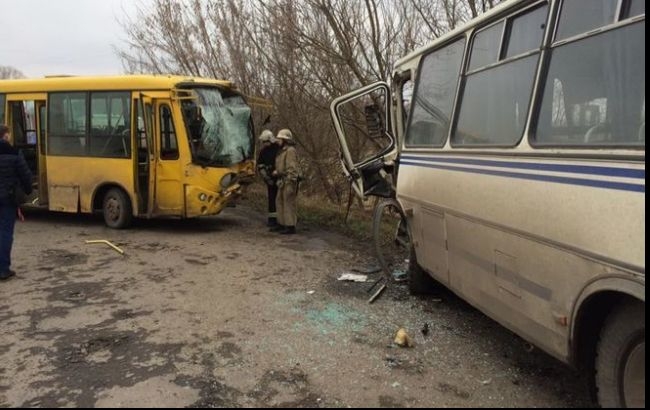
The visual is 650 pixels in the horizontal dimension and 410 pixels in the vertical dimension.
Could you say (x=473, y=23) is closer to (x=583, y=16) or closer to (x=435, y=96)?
(x=435, y=96)

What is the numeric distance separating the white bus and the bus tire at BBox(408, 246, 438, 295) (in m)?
0.76

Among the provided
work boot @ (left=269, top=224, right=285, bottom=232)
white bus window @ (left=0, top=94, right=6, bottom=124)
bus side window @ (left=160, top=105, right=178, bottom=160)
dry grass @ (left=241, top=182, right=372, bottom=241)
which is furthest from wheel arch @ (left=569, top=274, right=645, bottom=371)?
white bus window @ (left=0, top=94, right=6, bottom=124)

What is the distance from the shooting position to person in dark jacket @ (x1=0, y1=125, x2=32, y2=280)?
279 inches

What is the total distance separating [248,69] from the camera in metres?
15.1

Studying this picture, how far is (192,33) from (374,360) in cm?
1408

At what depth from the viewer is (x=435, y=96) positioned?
221 inches

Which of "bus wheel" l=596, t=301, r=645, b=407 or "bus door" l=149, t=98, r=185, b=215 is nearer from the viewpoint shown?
"bus wheel" l=596, t=301, r=645, b=407

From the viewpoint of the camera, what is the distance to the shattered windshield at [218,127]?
10.2 metres

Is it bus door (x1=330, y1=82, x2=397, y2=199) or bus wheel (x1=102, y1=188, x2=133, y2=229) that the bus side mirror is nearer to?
bus door (x1=330, y1=82, x2=397, y2=199)

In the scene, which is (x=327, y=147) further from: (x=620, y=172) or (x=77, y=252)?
(x=620, y=172)

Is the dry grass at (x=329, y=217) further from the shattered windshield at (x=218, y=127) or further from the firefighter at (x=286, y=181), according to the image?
the shattered windshield at (x=218, y=127)

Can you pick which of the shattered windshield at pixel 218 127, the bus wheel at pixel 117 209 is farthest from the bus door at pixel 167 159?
the bus wheel at pixel 117 209

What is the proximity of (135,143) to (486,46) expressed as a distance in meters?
7.41

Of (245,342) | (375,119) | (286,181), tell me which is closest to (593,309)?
(245,342)
